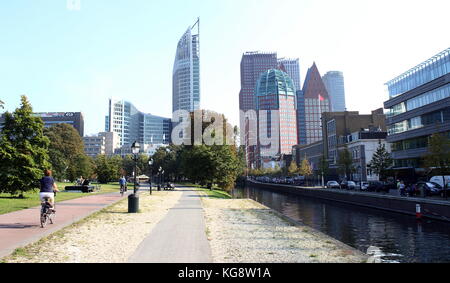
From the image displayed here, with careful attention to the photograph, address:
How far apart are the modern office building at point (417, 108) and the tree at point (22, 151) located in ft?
158

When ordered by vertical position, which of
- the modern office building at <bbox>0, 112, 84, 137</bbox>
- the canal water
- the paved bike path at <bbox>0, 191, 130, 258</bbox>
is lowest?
the canal water

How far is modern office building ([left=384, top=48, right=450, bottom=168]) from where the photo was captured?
50562 millimetres

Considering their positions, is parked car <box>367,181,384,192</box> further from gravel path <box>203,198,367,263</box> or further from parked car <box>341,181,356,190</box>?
gravel path <box>203,198,367,263</box>

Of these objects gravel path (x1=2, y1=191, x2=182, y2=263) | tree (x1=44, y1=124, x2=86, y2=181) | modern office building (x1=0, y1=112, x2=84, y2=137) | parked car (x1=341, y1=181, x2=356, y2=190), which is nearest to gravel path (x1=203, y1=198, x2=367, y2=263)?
gravel path (x1=2, y1=191, x2=182, y2=263)

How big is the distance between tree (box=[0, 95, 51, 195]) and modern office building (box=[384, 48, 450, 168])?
48295 millimetres

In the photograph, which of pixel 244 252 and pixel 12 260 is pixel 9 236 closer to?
pixel 12 260

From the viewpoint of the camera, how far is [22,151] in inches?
942

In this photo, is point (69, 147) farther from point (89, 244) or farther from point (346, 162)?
point (89, 244)

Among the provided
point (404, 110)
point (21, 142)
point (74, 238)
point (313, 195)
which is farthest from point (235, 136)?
point (74, 238)

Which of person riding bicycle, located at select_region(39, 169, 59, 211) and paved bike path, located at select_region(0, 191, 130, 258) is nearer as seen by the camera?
paved bike path, located at select_region(0, 191, 130, 258)

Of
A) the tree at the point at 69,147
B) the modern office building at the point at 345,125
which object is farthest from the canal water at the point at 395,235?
the modern office building at the point at 345,125

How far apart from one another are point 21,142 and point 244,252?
71.9 feet

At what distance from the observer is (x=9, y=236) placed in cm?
995

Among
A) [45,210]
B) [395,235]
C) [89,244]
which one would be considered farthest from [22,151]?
[395,235]
